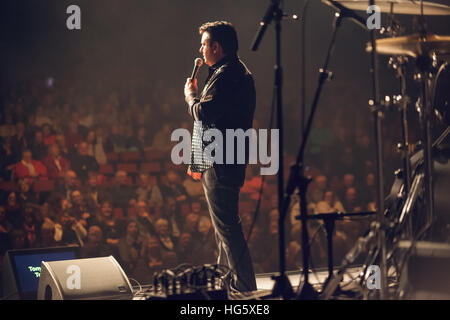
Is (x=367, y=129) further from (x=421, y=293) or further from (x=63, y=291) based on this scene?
(x=63, y=291)

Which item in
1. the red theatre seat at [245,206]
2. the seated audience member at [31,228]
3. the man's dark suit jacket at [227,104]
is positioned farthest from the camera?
the red theatre seat at [245,206]

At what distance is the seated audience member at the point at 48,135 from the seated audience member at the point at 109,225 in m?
0.71

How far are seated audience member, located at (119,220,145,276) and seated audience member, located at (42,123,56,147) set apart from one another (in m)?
0.99

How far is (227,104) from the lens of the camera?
317 centimetres

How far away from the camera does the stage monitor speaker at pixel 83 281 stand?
2783 millimetres

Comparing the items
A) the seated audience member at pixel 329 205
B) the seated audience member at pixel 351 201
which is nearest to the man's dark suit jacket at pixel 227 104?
the seated audience member at pixel 329 205

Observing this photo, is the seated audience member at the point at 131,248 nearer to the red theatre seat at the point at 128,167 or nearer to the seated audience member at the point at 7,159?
the red theatre seat at the point at 128,167

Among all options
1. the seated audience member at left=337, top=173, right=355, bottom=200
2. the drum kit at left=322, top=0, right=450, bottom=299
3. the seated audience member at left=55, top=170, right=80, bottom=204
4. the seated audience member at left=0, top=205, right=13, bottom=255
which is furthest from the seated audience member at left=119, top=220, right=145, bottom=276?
the drum kit at left=322, top=0, right=450, bottom=299

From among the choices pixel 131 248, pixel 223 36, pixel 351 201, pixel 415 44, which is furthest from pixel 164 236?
pixel 415 44

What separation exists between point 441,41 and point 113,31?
3.59 m

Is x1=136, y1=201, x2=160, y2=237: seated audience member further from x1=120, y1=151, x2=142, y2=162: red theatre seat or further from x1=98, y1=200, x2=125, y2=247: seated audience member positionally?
x1=120, y1=151, x2=142, y2=162: red theatre seat

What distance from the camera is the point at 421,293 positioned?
8.27ft

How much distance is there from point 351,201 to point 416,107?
3274 mm
